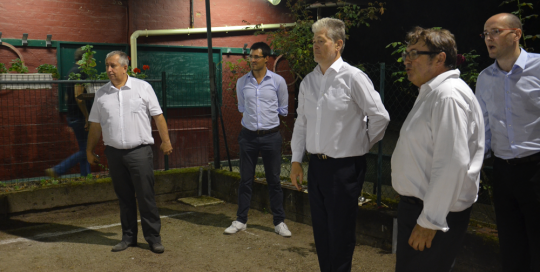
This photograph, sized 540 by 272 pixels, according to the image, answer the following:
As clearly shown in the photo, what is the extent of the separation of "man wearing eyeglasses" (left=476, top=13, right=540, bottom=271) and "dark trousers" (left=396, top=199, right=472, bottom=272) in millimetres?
947

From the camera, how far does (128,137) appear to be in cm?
468

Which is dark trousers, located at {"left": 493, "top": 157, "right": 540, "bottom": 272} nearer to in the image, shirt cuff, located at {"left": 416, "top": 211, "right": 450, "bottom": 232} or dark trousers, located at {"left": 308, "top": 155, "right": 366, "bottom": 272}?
dark trousers, located at {"left": 308, "top": 155, "right": 366, "bottom": 272}

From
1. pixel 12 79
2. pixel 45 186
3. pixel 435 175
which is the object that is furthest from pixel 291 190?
pixel 12 79

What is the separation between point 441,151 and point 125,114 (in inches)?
133

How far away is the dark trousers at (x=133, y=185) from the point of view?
4746 mm

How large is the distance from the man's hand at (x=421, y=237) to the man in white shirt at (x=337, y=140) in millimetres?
1141

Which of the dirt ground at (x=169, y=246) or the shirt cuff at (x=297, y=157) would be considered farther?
the dirt ground at (x=169, y=246)

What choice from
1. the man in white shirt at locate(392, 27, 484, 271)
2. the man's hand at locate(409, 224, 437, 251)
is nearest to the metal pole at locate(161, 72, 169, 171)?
the man in white shirt at locate(392, 27, 484, 271)

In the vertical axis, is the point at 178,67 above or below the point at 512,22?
above

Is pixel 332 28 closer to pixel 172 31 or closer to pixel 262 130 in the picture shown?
pixel 262 130

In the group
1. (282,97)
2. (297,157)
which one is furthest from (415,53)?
(282,97)

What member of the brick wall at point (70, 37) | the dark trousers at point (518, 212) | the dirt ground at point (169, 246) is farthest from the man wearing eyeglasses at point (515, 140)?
the brick wall at point (70, 37)

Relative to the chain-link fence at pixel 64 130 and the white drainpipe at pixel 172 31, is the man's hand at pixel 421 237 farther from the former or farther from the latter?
the white drainpipe at pixel 172 31

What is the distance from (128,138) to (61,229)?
1.95 m
